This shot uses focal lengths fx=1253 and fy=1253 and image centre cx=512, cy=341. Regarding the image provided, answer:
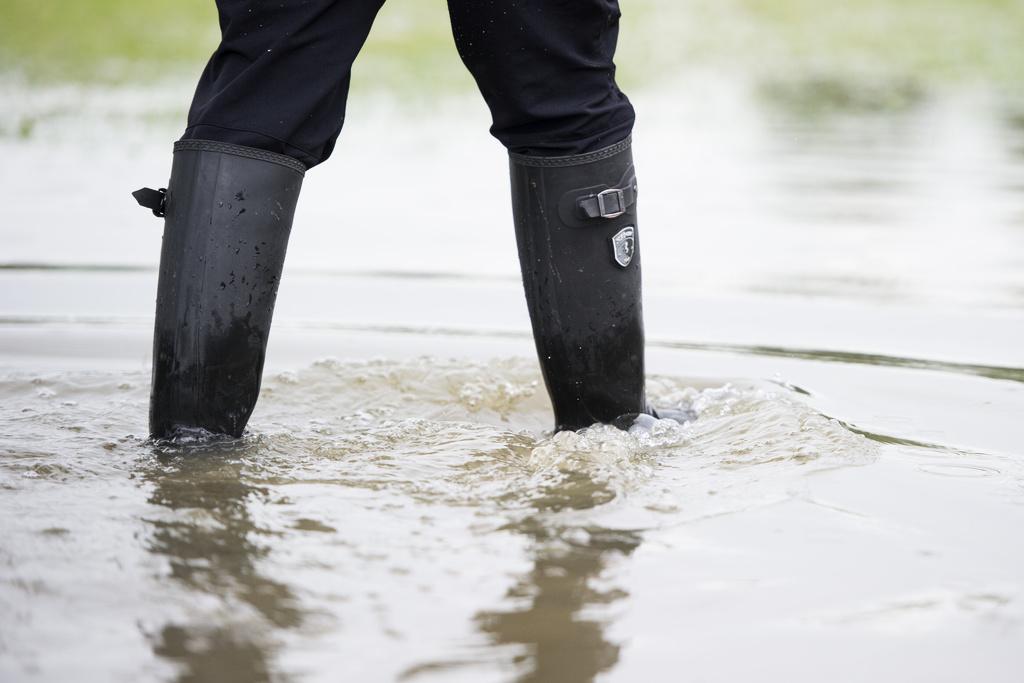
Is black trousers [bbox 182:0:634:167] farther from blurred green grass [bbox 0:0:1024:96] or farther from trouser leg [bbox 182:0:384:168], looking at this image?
blurred green grass [bbox 0:0:1024:96]

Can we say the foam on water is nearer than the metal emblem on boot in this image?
Yes

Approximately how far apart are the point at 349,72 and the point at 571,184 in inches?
13.6

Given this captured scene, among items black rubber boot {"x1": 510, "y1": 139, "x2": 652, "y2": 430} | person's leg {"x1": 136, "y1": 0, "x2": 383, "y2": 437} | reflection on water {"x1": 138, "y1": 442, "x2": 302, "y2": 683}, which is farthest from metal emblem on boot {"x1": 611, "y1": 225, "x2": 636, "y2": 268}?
reflection on water {"x1": 138, "y1": 442, "x2": 302, "y2": 683}

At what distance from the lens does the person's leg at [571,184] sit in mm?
1692

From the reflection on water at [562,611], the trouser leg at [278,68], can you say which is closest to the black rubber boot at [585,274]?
the trouser leg at [278,68]

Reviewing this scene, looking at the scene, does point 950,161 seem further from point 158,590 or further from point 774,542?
point 158,590

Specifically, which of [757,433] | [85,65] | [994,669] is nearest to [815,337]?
[757,433]

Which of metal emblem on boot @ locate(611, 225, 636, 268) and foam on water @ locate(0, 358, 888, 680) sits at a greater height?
metal emblem on boot @ locate(611, 225, 636, 268)

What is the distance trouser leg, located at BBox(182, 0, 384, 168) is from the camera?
161 cm

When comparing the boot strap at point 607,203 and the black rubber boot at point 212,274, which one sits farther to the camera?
the boot strap at point 607,203

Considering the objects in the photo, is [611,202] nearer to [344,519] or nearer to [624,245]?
[624,245]

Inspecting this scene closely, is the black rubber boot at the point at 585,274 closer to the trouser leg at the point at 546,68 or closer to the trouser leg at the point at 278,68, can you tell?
the trouser leg at the point at 546,68

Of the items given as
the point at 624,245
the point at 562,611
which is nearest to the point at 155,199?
the point at 624,245

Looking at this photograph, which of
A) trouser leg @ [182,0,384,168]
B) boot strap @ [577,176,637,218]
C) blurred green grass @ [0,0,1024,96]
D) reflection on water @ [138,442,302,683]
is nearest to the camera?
reflection on water @ [138,442,302,683]
